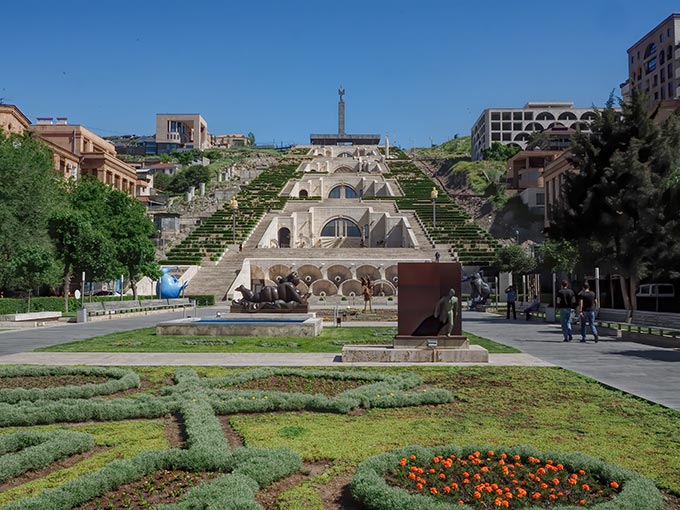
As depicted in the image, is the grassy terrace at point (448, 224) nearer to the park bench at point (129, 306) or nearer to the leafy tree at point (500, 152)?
the leafy tree at point (500, 152)

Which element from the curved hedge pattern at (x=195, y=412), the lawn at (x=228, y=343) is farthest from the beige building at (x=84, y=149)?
the curved hedge pattern at (x=195, y=412)

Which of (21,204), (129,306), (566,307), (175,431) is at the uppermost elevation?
(21,204)

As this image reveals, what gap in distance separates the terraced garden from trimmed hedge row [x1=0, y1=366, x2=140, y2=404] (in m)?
0.03

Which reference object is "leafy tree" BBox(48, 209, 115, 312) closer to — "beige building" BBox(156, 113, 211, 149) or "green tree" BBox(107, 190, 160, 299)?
"green tree" BBox(107, 190, 160, 299)

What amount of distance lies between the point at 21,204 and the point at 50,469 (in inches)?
1216

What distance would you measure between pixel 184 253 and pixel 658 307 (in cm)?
3425

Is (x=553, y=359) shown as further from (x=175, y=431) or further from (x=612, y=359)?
(x=175, y=431)

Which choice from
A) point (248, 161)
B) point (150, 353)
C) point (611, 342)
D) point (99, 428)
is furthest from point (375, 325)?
point (248, 161)

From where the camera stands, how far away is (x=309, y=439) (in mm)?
6527

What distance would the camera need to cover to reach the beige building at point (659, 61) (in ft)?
216

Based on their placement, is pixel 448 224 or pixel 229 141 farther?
pixel 229 141

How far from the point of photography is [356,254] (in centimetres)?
4766

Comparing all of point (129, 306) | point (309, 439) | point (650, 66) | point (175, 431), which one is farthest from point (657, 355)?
point (650, 66)

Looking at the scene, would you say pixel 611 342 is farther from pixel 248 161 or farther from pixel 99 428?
pixel 248 161
